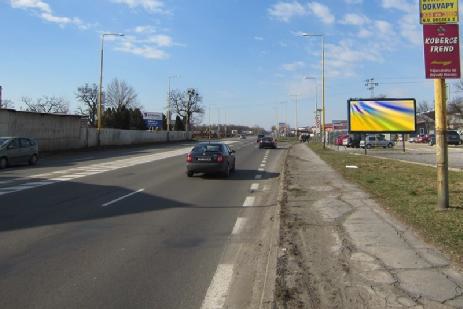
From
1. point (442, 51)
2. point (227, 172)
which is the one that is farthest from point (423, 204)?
point (227, 172)

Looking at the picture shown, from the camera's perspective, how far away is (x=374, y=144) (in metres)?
59.4

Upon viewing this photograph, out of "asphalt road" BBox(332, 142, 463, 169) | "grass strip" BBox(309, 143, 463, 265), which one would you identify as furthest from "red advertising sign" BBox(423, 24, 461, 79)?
"asphalt road" BBox(332, 142, 463, 169)

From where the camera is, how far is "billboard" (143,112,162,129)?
100 m

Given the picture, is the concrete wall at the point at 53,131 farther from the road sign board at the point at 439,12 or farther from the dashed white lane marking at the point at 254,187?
the road sign board at the point at 439,12

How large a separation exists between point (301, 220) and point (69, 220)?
4365mm

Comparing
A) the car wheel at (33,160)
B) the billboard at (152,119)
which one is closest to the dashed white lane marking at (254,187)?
the car wheel at (33,160)

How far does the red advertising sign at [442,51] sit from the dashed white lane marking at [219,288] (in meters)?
5.43

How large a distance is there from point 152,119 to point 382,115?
6752 centimetres

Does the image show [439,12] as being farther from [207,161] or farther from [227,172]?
[227,172]

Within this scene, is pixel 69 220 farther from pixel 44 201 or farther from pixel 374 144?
pixel 374 144

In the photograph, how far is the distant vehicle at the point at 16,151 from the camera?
24969mm

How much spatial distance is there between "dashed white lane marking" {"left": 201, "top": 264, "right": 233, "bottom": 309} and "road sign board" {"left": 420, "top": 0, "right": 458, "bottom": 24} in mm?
5923

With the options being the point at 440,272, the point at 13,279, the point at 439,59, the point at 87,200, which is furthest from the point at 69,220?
the point at 439,59

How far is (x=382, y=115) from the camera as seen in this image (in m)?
39.3
